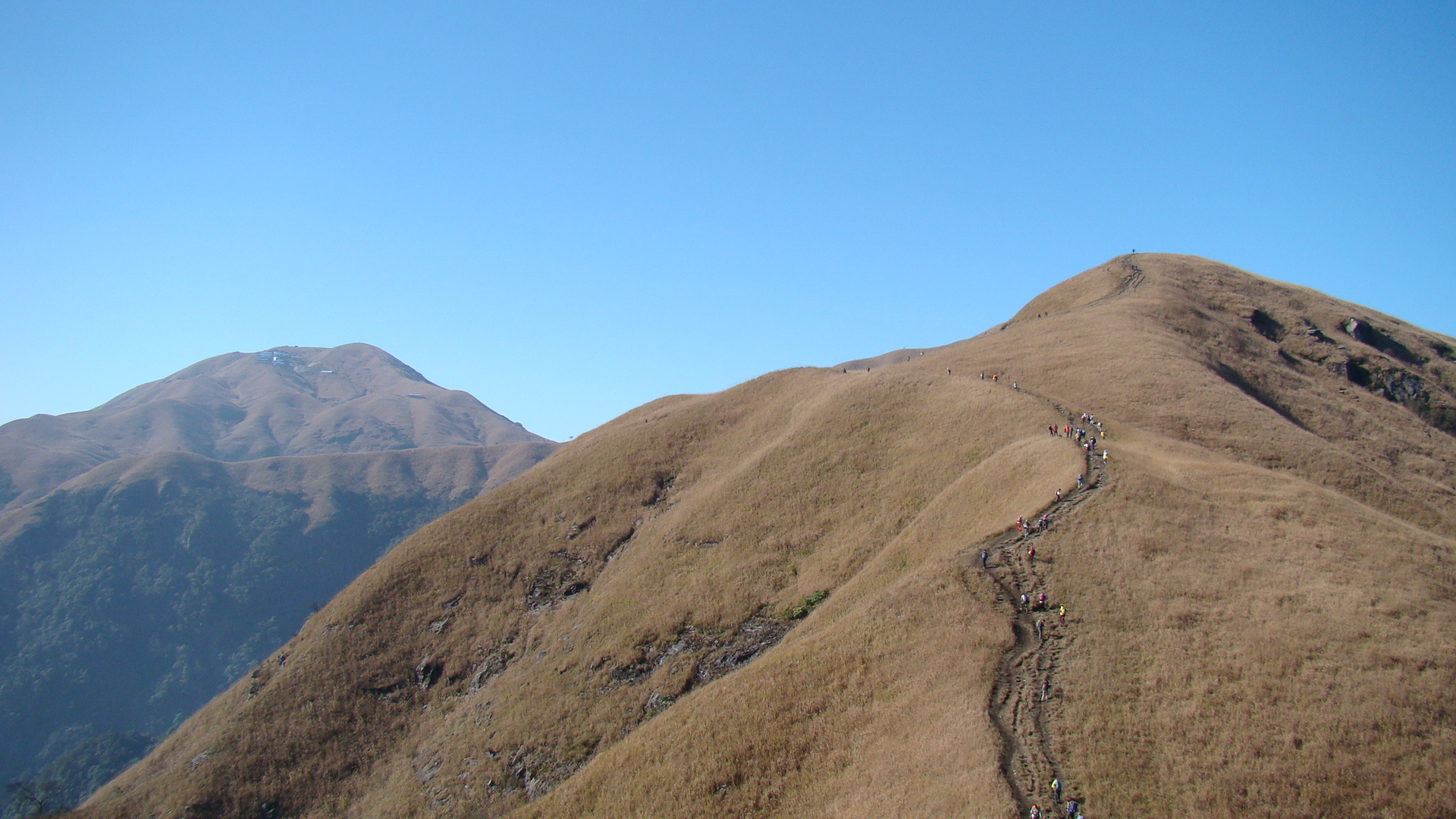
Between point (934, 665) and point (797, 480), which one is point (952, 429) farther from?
point (934, 665)

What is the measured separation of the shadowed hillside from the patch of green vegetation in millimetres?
193

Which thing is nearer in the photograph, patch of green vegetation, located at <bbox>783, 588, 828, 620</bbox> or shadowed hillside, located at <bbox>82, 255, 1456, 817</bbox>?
shadowed hillside, located at <bbox>82, 255, 1456, 817</bbox>

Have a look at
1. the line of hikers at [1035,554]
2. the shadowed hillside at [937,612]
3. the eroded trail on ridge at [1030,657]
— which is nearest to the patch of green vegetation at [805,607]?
the shadowed hillside at [937,612]

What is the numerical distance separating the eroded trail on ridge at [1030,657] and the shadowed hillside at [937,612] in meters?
0.15

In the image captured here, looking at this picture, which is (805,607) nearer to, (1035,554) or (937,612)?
(937,612)

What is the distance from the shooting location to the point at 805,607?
4897 centimetres

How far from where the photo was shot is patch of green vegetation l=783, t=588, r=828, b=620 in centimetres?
4850

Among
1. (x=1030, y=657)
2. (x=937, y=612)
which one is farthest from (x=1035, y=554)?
(x=1030, y=657)

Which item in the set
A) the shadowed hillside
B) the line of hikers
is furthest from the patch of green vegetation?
the line of hikers

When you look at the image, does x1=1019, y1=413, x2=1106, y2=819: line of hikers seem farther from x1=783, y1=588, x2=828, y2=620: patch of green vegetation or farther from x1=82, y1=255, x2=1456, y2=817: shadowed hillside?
x1=783, y1=588, x2=828, y2=620: patch of green vegetation

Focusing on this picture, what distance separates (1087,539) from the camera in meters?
40.9

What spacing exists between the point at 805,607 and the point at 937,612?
11585 millimetres

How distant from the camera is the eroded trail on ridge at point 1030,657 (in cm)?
2769

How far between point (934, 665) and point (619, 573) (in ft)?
106
